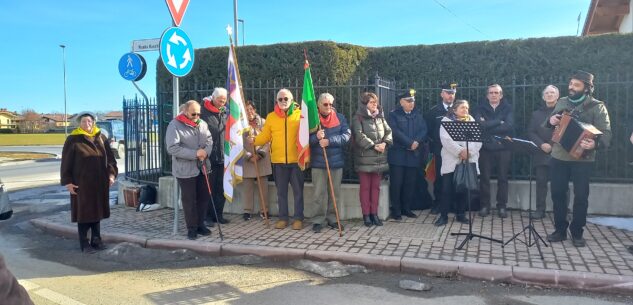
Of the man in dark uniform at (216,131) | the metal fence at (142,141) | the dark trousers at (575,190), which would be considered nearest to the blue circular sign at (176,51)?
the man in dark uniform at (216,131)

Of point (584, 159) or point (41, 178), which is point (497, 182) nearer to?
point (584, 159)

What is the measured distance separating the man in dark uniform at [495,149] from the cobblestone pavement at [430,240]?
29 centimetres

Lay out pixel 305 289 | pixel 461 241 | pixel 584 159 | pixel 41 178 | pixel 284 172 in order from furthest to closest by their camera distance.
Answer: pixel 41 178 < pixel 284 172 < pixel 461 241 < pixel 584 159 < pixel 305 289

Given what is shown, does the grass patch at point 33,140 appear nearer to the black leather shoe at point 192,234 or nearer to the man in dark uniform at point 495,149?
the black leather shoe at point 192,234

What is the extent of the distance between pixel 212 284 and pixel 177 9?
3.65 m

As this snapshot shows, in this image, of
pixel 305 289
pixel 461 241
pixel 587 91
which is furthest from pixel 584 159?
pixel 305 289

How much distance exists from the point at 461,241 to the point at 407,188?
60.8 inches

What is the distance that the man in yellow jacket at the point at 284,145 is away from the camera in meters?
6.77

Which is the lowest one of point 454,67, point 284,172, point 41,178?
point 41,178

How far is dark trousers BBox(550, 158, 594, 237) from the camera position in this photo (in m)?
5.75

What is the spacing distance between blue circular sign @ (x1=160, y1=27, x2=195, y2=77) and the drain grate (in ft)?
11.1

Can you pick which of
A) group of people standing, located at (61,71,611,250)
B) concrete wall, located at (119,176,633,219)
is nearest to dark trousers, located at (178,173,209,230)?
group of people standing, located at (61,71,611,250)

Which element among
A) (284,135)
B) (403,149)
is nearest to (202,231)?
(284,135)

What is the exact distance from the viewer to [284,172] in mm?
6965
